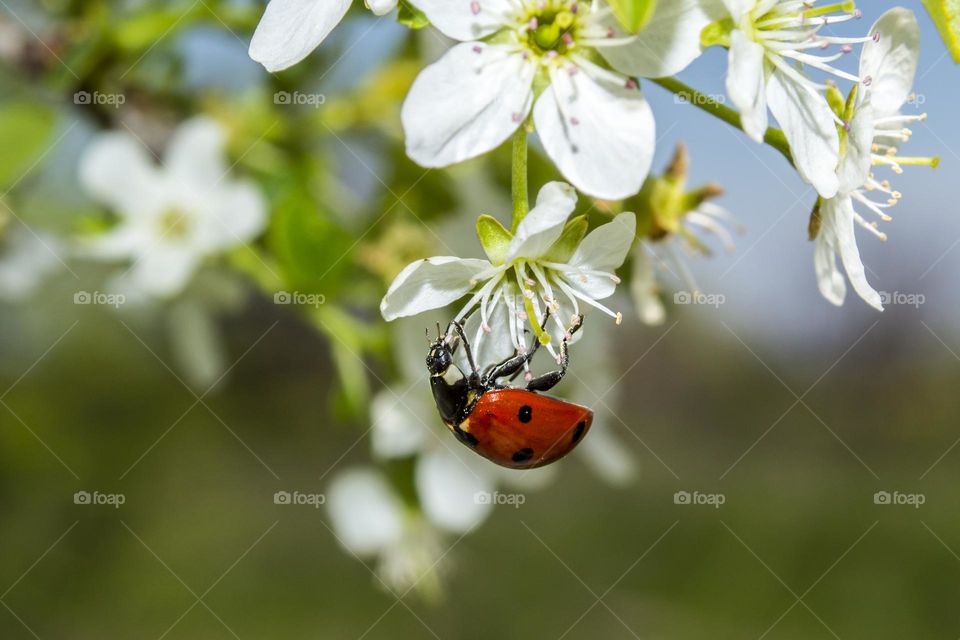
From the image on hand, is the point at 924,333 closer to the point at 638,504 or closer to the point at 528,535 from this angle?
the point at 638,504

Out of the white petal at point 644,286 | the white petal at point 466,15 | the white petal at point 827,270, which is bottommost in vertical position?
the white petal at point 644,286

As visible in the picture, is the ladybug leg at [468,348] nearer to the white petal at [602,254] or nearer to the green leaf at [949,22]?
the white petal at [602,254]

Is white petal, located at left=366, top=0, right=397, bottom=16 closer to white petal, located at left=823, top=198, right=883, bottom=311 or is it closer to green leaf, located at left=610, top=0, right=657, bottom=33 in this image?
green leaf, located at left=610, top=0, right=657, bottom=33

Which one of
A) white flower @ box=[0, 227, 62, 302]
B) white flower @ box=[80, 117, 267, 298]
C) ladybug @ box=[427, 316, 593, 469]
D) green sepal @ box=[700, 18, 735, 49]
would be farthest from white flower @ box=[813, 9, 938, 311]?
white flower @ box=[0, 227, 62, 302]

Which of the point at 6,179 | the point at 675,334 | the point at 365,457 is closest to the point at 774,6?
the point at 6,179
